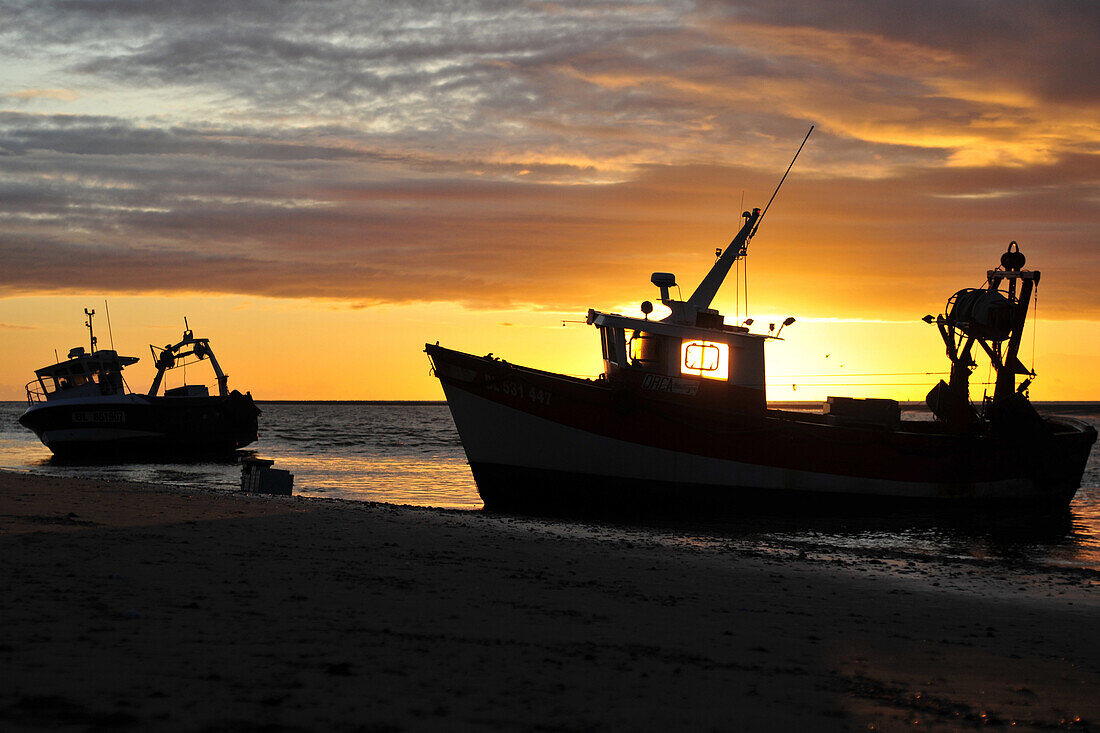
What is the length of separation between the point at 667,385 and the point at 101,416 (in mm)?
35246

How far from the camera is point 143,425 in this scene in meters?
45.3

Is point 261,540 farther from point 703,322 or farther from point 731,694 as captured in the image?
point 703,322

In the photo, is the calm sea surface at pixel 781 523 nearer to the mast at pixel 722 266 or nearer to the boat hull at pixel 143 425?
the boat hull at pixel 143 425

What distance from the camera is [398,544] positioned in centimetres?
1051

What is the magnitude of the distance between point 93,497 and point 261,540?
5.95 m

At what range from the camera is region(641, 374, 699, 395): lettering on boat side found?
783 inches

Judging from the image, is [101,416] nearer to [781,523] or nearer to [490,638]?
[781,523]

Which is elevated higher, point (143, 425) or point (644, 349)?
point (644, 349)

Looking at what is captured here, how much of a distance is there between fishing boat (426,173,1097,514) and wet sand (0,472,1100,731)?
325 inches

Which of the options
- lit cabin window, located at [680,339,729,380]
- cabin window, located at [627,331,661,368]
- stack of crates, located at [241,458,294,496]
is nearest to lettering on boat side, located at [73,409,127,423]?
stack of crates, located at [241,458,294,496]

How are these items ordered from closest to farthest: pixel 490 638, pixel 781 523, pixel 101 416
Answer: pixel 490 638 → pixel 781 523 → pixel 101 416

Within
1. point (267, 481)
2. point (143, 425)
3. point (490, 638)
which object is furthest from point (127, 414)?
point (490, 638)

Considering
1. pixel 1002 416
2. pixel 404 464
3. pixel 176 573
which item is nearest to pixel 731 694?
pixel 176 573

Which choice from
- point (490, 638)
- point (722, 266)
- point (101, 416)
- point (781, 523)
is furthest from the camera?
point (101, 416)
